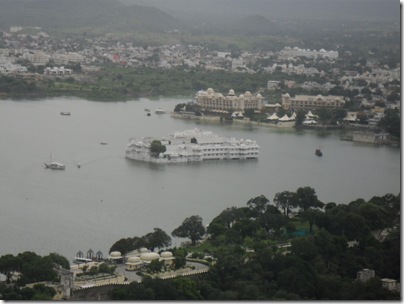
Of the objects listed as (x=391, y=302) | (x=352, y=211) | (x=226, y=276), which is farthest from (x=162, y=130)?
(x=391, y=302)

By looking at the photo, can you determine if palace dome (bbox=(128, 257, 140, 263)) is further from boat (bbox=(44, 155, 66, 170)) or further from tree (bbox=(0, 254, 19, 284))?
boat (bbox=(44, 155, 66, 170))

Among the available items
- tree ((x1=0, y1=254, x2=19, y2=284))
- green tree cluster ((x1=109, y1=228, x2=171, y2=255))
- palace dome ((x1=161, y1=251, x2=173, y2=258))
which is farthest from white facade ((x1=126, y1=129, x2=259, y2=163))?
tree ((x1=0, y1=254, x2=19, y2=284))

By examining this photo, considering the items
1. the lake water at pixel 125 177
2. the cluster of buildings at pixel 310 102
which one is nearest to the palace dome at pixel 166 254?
the lake water at pixel 125 177

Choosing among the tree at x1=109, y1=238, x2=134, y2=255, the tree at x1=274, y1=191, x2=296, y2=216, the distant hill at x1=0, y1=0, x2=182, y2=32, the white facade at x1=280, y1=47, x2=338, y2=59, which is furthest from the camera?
the white facade at x1=280, y1=47, x2=338, y2=59

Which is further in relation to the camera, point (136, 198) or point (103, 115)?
point (103, 115)

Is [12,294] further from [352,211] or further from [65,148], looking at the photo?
[65,148]

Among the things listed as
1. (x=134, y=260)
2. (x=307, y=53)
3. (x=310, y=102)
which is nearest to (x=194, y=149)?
(x=134, y=260)

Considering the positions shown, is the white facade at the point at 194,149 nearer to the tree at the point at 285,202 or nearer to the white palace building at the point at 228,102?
the tree at the point at 285,202
